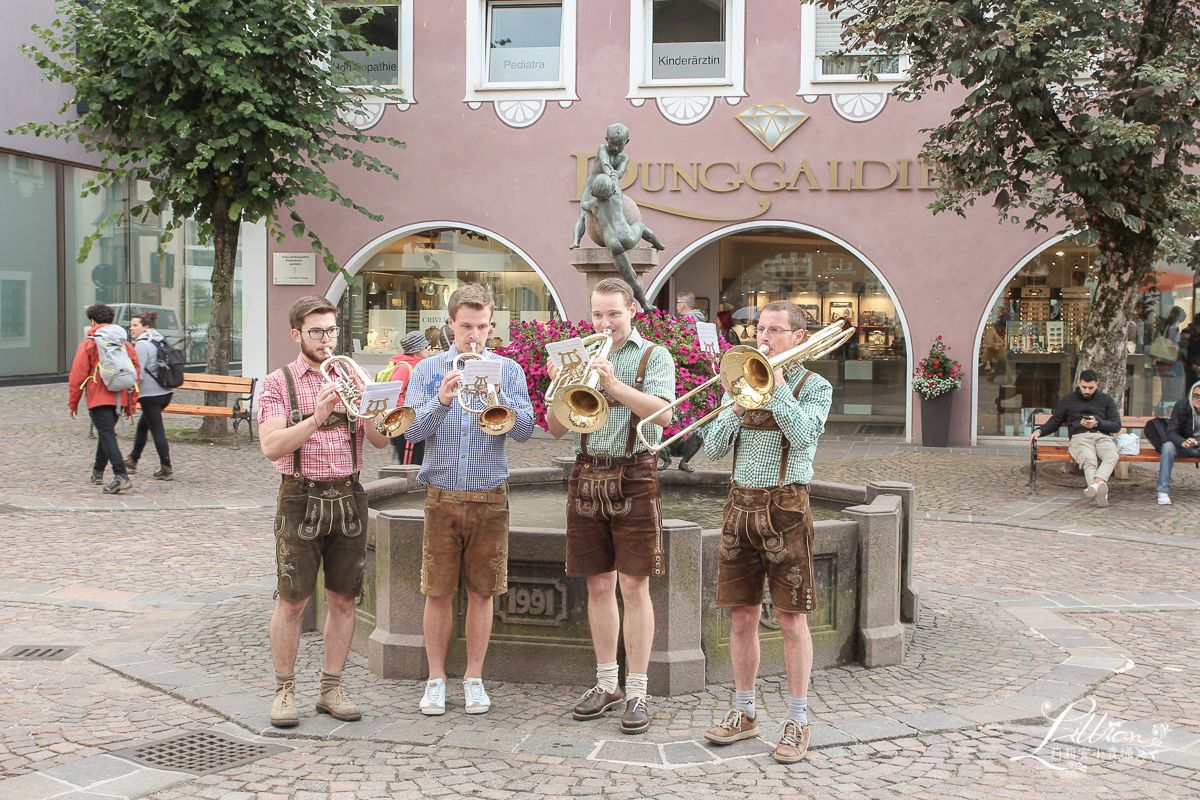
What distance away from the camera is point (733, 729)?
14.1 ft

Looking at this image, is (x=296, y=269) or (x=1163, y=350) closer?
(x=1163, y=350)

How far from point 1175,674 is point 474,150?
12.3 m

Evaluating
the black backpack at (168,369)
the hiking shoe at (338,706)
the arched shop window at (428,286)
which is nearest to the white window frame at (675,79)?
the arched shop window at (428,286)

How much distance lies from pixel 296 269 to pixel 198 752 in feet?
42.1

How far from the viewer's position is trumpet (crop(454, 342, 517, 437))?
4.29 meters

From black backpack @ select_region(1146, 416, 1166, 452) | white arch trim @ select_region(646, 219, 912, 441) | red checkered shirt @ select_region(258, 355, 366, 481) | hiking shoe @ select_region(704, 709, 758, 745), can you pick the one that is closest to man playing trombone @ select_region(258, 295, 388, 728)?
red checkered shirt @ select_region(258, 355, 366, 481)

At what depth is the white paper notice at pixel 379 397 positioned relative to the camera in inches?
163

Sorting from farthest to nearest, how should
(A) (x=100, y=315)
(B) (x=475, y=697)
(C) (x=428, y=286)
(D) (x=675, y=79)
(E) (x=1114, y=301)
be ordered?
1. (C) (x=428, y=286)
2. (D) (x=675, y=79)
3. (E) (x=1114, y=301)
4. (A) (x=100, y=315)
5. (B) (x=475, y=697)

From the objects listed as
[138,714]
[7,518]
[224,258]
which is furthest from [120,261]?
[138,714]

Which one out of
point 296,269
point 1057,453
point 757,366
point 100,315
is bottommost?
point 1057,453

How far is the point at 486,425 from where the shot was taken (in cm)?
435

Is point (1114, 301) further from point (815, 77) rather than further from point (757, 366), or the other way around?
point (757, 366)

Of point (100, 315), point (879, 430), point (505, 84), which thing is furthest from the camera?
point (879, 430)

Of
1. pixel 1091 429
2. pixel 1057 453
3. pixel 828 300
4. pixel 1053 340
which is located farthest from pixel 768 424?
pixel 828 300
